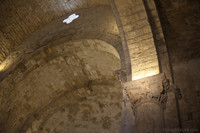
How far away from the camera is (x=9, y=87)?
24.5 ft

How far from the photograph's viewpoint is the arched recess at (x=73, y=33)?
21.9ft

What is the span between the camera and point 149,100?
443cm

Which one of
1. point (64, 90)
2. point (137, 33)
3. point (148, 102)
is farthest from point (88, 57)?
point (148, 102)

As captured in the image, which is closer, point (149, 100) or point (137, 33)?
point (149, 100)

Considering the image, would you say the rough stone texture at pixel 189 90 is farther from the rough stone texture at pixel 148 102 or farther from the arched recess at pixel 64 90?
the arched recess at pixel 64 90

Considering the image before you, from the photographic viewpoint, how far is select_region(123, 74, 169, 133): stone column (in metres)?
4.10

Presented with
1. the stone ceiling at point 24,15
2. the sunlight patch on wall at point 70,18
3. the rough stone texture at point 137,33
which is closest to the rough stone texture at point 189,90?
the rough stone texture at point 137,33

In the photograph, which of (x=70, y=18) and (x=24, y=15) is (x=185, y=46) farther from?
(x=24, y=15)

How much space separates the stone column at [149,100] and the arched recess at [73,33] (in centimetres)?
150

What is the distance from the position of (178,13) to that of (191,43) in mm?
765

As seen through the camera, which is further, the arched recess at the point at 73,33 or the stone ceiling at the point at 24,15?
the stone ceiling at the point at 24,15

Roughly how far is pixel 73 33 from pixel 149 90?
350 centimetres

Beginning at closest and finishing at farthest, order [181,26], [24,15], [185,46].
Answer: [185,46], [181,26], [24,15]

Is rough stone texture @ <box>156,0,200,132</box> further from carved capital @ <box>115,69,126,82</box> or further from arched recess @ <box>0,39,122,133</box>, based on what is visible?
arched recess @ <box>0,39,122,133</box>
